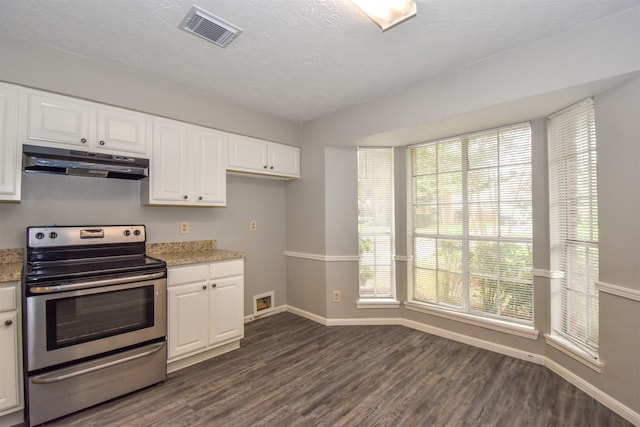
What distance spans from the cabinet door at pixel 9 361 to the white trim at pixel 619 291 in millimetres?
3729

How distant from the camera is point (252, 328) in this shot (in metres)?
3.37

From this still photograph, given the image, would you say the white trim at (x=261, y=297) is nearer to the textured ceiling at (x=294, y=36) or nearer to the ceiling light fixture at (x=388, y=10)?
the textured ceiling at (x=294, y=36)

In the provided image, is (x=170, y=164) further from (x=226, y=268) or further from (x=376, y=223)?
(x=376, y=223)

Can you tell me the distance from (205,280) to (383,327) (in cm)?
Answer: 203

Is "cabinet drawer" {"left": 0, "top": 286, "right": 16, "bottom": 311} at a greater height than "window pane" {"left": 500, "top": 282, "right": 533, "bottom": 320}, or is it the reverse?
"cabinet drawer" {"left": 0, "top": 286, "right": 16, "bottom": 311}

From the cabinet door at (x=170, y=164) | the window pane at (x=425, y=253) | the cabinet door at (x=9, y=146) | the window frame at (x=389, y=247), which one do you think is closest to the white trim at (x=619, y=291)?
the window pane at (x=425, y=253)

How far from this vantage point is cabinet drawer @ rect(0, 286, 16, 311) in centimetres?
172

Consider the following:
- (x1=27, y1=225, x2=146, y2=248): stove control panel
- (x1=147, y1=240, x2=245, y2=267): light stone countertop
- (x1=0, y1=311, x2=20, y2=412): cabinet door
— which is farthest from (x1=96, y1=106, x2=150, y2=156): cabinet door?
(x1=0, y1=311, x2=20, y2=412): cabinet door

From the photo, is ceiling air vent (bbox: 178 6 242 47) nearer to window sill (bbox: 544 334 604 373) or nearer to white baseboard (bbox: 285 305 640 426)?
white baseboard (bbox: 285 305 640 426)

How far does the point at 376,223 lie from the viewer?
139 inches

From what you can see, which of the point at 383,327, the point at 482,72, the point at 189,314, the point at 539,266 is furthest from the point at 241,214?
→ the point at 539,266

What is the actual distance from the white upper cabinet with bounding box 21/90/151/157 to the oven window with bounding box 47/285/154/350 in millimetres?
1115

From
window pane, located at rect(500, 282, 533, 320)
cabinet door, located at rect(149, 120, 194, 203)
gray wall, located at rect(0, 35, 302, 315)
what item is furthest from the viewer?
window pane, located at rect(500, 282, 533, 320)

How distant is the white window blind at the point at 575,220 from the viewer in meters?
2.17
